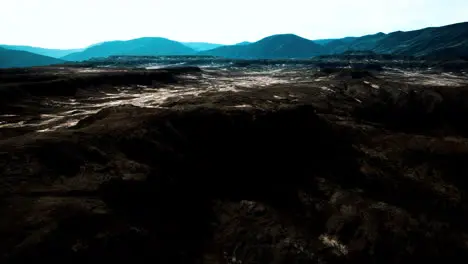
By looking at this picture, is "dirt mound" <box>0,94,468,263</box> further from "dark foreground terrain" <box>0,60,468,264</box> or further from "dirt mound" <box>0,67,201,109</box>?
"dirt mound" <box>0,67,201,109</box>

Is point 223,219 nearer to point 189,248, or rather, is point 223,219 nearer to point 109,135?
point 189,248

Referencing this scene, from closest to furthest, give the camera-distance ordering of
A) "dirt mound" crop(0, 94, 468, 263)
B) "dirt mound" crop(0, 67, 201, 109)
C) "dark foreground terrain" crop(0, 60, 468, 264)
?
"dirt mound" crop(0, 94, 468, 263) < "dark foreground terrain" crop(0, 60, 468, 264) < "dirt mound" crop(0, 67, 201, 109)

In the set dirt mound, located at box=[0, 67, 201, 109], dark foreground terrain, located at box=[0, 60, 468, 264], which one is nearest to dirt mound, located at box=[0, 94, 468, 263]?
dark foreground terrain, located at box=[0, 60, 468, 264]

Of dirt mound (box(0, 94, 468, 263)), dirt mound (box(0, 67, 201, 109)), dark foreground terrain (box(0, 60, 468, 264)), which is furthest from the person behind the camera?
dirt mound (box(0, 67, 201, 109))

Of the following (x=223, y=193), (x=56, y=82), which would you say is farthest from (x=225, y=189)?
(x=56, y=82)

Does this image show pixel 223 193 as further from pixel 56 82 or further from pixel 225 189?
pixel 56 82

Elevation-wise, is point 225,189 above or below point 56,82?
below

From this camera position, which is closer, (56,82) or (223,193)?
(223,193)

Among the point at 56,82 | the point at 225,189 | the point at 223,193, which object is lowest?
the point at 223,193

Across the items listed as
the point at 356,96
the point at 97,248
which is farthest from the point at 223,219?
the point at 356,96
